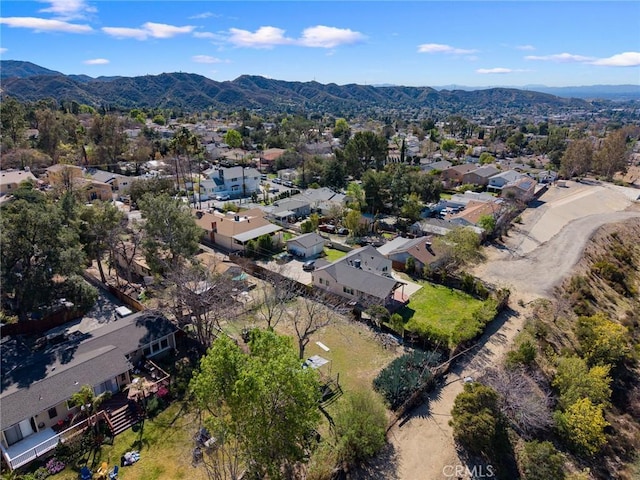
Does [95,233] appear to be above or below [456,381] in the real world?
above

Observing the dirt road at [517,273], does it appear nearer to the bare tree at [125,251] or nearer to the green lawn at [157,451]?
the green lawn at [157,451]

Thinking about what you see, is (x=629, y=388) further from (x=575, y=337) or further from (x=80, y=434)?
(x=80, y=434)

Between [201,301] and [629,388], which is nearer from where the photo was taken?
[201,301]

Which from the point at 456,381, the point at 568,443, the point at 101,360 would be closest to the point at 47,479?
the point at 101,360

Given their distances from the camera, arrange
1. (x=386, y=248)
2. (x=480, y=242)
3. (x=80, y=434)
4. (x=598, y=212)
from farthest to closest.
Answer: (x=598, y=212), (x=480, y=242), (x=386, y=248), (x=80, y=434)

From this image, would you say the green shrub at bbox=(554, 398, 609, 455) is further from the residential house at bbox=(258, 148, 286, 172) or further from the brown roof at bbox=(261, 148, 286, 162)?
the brown roof at bbox=(261, 148, 286, 162)

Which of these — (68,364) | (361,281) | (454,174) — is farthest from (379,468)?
(454,174)

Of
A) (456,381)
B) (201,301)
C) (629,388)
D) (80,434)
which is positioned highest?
(201,301)

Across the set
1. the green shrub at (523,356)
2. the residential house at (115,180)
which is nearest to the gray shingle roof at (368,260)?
the green shrub at (523,356)

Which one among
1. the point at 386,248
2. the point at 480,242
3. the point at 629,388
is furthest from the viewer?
the point at 480,242
